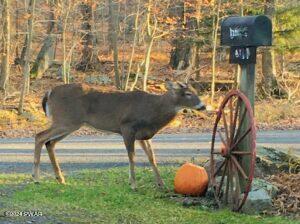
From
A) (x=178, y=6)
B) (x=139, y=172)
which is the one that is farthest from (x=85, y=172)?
(x=178, y=6)

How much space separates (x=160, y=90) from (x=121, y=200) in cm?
1899

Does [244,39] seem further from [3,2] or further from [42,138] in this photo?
[3,2]

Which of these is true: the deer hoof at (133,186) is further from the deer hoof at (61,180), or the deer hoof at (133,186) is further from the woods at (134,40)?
the woods at (134,40)

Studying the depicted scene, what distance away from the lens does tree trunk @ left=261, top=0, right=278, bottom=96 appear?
28656mm

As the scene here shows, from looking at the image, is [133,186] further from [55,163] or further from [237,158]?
[237,158]

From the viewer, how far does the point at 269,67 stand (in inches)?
1176

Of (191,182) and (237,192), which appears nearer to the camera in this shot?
(237,192)

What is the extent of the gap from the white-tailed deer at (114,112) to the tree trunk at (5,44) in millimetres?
15882

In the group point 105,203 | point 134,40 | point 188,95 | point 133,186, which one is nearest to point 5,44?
point 134,40

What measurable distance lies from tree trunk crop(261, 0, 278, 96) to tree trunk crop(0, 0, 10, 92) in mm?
11746

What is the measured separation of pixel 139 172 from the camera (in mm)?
11266

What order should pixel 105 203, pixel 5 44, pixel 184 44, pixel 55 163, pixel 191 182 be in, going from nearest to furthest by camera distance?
1. pixel 105 203
2. pixel 191 182
3. pixel 55 163
4. pixel 5 44
5. pixel 184 44

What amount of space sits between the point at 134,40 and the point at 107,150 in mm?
11636

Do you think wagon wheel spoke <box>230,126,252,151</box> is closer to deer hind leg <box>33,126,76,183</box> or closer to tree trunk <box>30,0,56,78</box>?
deer hind leg <box>33,126,76,183</box>
